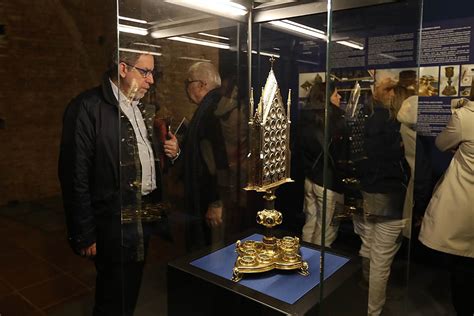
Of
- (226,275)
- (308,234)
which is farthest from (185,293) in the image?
(308,234)

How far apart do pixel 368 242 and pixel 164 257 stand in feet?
2.91

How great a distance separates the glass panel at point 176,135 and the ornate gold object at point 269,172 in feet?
1.15

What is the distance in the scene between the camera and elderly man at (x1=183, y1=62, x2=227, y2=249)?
1.61 metres

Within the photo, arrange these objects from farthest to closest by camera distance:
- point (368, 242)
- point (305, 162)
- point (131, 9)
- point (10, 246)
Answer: point (10, 246) → point (305, 162) → point (368, 242) → point (131, 9)

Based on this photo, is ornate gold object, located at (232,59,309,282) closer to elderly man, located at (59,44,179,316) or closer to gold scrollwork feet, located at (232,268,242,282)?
gold scrollwork feet, located at (232,268,242,282)

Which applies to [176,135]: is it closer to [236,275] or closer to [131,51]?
[131,51]

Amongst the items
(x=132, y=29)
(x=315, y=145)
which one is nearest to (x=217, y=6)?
(x=132, y=29)

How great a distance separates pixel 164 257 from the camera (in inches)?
63.9

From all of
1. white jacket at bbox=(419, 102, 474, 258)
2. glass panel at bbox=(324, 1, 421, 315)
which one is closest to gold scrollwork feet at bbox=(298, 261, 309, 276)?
glass panel at bbox=(324, 1, 421, 315)

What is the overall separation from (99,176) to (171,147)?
1.15 ft

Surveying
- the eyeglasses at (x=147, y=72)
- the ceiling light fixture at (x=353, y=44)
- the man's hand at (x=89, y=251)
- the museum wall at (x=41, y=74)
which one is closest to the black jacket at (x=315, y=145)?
the ceiling light fixture at (x=353, y=44)

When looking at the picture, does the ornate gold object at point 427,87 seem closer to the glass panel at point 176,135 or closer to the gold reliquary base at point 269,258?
the glass panel at point 176,135

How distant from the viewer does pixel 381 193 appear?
4.84 ft

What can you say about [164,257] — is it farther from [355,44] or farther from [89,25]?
[89,25]
